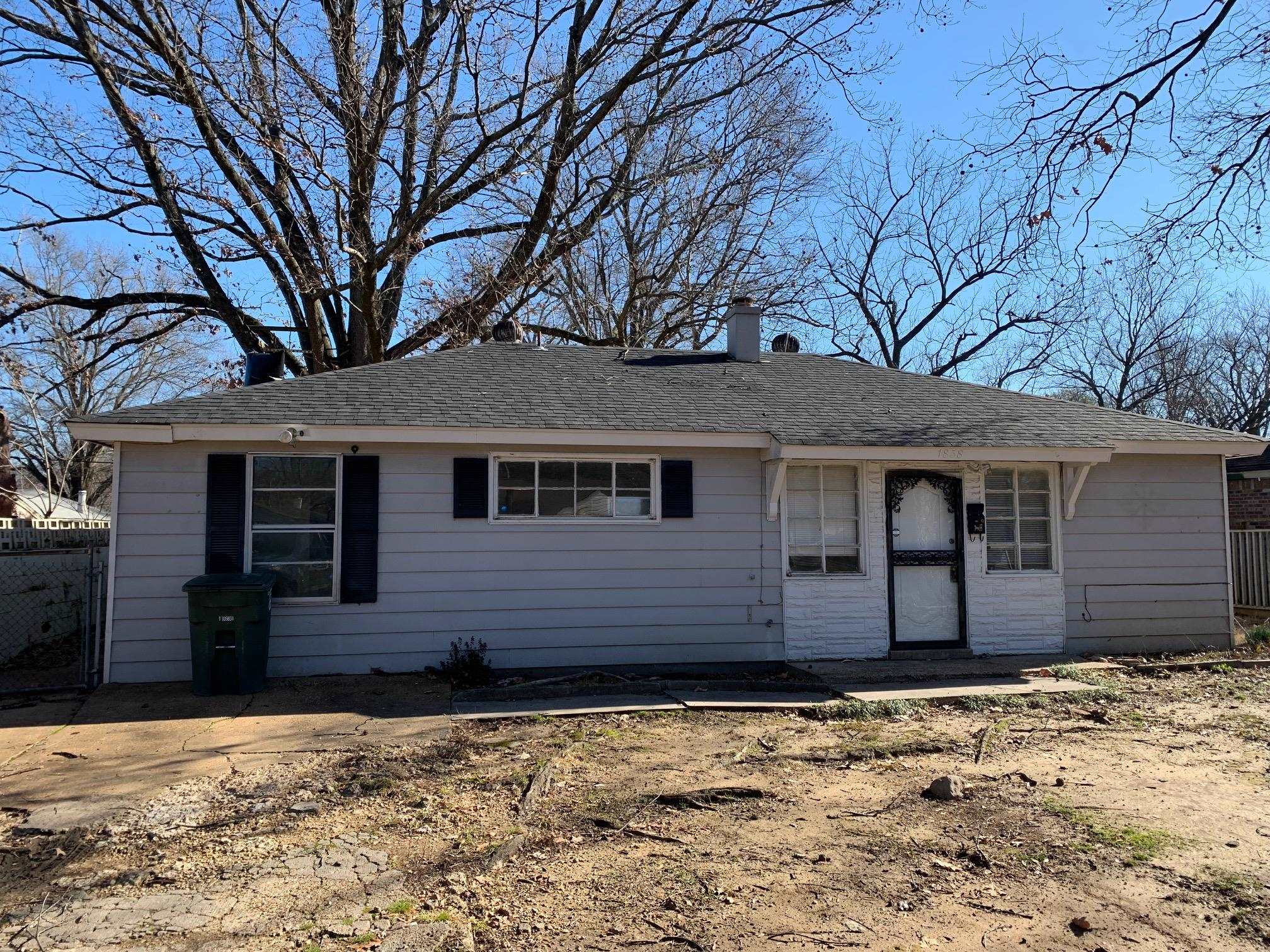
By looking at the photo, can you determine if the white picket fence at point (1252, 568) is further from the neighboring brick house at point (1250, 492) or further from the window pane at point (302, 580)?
the window pane at point (302, 580)

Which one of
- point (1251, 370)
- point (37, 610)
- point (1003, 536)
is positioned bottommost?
point (37, 610)

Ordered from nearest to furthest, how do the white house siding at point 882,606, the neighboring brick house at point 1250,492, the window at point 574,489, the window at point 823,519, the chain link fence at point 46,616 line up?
the chain link fence at point 46,616 < the window at point 574,489 < the white house siding at point 882,606 < the window at point 823,519 < the neighboring brick house at point 1250,492

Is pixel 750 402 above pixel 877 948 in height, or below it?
above

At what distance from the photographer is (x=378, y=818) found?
15.3ft

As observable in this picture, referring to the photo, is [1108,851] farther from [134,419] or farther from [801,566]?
[134,419]

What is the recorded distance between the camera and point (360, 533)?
839 centimetres

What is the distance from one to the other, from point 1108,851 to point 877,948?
1656 mm

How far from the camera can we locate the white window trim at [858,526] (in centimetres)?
924

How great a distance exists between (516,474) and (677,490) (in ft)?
5.39

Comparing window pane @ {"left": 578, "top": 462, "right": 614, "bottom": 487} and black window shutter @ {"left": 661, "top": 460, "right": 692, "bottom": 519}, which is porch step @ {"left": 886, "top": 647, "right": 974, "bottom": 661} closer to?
black window shutter @ {"left": 661, "top": 460, "right": 692, "bottom": 519}

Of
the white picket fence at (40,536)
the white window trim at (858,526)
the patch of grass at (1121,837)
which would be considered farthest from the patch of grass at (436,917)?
the white picket fence at (40,536)

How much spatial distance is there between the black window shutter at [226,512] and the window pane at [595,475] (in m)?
3.20

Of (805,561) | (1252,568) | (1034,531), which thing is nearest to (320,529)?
(805,561)

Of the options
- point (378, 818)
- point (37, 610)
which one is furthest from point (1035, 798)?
point (37, 610)
